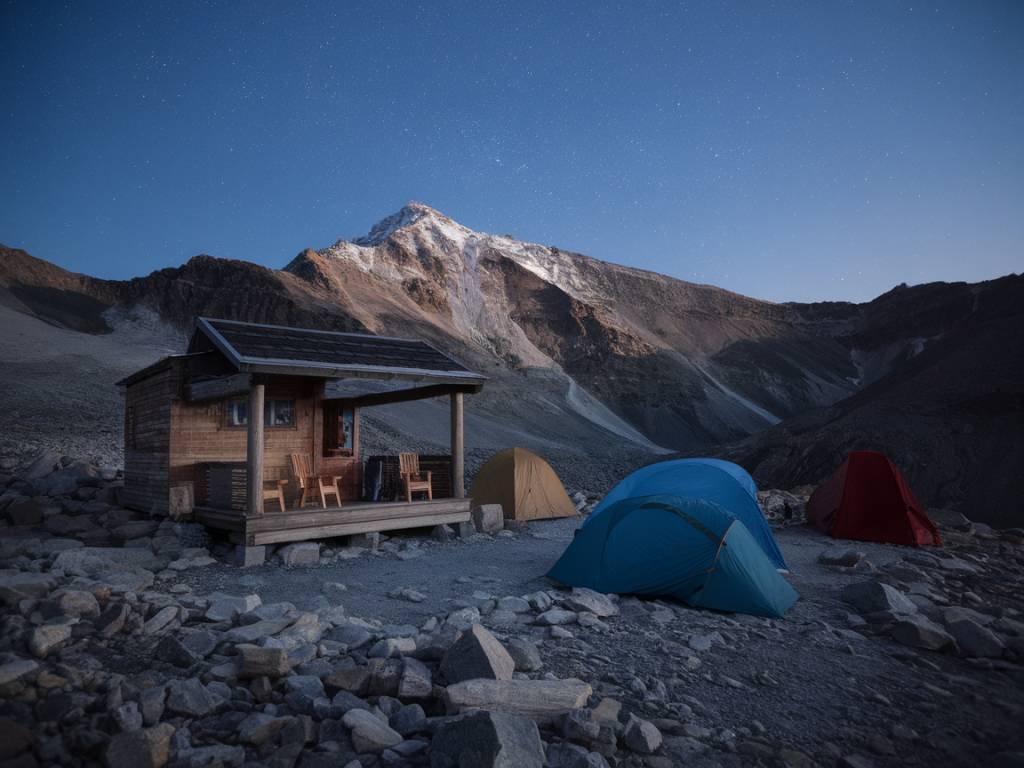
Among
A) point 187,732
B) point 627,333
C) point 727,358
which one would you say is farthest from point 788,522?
point 727,358

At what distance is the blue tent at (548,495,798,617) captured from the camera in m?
6.66

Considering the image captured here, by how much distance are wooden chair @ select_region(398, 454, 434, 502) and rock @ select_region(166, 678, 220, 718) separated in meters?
7.44

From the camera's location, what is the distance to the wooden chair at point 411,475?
1173 cm

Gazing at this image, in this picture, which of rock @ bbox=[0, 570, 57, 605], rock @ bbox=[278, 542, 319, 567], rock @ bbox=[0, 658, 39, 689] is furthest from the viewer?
rock @ bbox=[278, 542, 319, 567]

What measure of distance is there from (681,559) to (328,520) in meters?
5.84

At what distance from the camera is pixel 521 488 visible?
14.2 meters

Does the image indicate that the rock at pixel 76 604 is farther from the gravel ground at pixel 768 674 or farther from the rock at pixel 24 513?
the rock at pixel 24 513

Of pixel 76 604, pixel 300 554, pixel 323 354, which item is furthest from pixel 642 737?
pixel 323 354

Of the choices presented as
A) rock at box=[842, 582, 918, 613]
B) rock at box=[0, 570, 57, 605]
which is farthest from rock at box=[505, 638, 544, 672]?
rock at box=[0, 570, 57, 605]

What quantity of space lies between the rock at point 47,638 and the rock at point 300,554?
13.7 ft

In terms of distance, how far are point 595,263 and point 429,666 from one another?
83.8 metres

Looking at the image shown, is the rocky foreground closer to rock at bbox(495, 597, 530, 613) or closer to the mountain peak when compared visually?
rock at bbox(495, 597, 530, 613)

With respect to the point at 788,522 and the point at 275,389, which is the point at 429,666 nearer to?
the point at 275,389

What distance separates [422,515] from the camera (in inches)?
448
